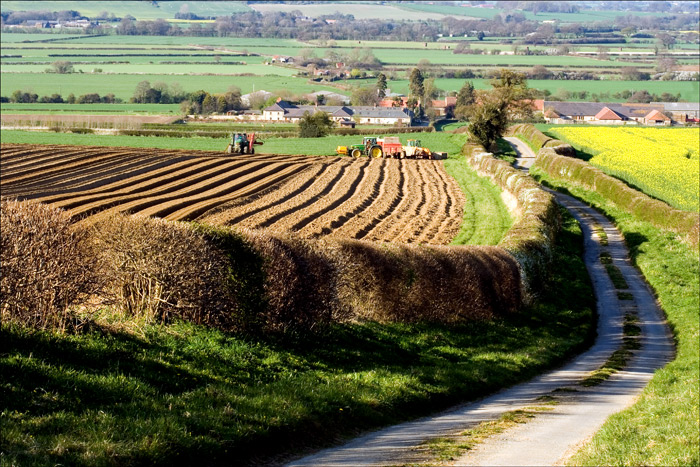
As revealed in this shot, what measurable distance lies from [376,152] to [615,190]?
25.9 metres

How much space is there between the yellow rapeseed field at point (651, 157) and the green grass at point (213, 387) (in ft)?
95.8

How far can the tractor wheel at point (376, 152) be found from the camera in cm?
7050

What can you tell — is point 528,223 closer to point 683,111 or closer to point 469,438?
point 469,438

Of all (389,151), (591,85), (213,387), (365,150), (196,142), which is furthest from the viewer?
(591,85)

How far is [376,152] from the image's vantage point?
70688 millimetres

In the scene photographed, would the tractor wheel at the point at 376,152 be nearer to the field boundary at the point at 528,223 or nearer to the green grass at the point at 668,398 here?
the field boundary at the point at 528,223

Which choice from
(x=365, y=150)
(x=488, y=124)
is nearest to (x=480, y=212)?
(x=365, y=150)

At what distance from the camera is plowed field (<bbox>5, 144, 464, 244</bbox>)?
120ft

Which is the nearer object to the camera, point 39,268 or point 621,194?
point 39,268

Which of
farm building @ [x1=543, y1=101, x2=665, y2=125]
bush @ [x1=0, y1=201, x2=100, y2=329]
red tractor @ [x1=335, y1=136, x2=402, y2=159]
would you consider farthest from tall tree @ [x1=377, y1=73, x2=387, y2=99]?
bush @ [x1=0, y1=201, x2=100, y2=329]

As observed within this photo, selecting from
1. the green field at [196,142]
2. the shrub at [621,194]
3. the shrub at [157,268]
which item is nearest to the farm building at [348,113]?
the green field at [196,142]

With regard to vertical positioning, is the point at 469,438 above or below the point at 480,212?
above

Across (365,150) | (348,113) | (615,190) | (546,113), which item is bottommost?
(348,113)

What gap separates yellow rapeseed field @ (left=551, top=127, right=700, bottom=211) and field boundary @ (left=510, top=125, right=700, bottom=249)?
205cm
